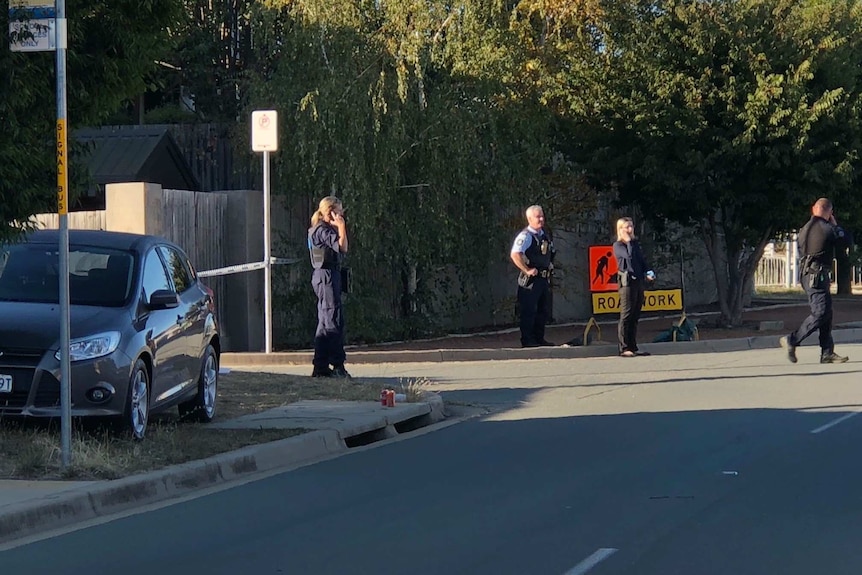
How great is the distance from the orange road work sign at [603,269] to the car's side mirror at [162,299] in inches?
435

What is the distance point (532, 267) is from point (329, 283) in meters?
4.80

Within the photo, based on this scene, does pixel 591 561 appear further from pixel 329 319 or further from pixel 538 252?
pixel 538 252

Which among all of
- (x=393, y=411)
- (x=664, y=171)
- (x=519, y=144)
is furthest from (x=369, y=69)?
(x=393, y=411)

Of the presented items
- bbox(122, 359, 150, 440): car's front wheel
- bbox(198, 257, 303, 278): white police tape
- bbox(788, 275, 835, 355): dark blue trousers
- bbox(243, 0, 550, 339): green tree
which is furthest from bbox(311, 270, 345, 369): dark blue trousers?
bbox(788, 275, 835, 355): dark blue trousers

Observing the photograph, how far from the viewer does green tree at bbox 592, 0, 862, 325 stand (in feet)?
68.8

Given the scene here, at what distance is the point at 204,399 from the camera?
38.8 feet

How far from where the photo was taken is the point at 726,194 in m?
21.7

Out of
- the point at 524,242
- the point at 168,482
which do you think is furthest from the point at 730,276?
the point at 168,482

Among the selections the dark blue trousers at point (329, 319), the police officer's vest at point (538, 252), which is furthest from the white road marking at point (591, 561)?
the police officer's vest at point (538, 252)

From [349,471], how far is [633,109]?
12.8 metres

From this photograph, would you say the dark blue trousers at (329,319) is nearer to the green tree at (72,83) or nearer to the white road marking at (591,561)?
the green tree at (72,83)

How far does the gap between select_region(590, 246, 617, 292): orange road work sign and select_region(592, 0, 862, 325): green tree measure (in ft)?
5.18

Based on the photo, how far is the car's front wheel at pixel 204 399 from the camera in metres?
11.7

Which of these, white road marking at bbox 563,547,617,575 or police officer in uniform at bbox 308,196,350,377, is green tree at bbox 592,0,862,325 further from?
white road marking at bbox 563,547,617,575
